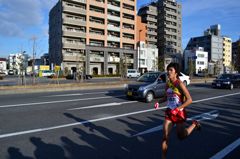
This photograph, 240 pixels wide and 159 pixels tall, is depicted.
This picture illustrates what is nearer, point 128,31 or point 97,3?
point 97,3

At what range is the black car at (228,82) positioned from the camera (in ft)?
73.1

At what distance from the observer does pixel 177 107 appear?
4391 mm

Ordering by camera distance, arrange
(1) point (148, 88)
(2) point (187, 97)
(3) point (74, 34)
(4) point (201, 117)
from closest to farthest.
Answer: (2) point (187, 97) < (4) point (201, 117) < (1) point (148, 88) < (3) point (74, 34)

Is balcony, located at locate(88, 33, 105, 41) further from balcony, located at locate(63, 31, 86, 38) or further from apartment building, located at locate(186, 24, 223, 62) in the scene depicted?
apartment building, located at locate(186, 24, 223, 62)

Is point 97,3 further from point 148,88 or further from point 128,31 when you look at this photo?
point 148,88

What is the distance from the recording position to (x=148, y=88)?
12523 mm

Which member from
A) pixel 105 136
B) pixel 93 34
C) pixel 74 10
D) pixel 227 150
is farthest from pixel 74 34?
pixel 227 150

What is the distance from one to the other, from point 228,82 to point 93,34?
143 feet

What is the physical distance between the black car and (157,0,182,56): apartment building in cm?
6252

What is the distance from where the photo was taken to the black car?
22281mm

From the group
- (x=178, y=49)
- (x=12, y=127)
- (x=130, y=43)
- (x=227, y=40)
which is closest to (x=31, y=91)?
(x=12, y=127)

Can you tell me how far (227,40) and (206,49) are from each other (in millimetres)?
17573

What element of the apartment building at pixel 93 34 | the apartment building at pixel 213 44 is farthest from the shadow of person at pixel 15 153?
the apartment building at pixel 213 44

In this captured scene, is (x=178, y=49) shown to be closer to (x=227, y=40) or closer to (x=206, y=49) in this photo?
(x=206, y=49)
